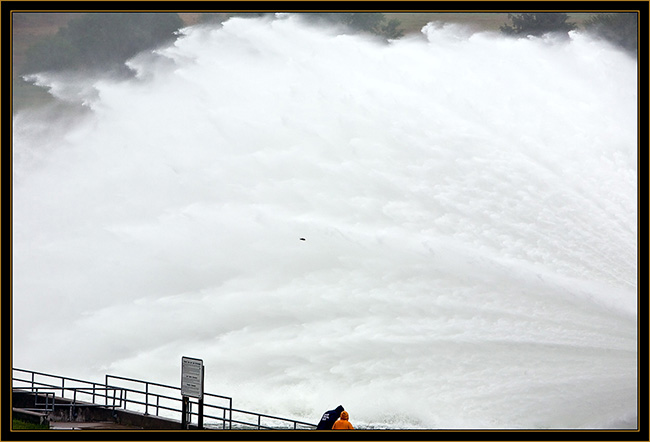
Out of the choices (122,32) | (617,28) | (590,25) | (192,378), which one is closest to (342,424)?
(192,378)

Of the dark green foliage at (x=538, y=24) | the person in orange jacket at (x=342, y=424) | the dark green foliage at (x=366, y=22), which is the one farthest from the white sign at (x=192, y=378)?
the dark green foliage at (x=538, y=24)

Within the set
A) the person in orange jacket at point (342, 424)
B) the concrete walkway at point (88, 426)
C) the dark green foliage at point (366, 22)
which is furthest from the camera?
the dark green foliage at point (366, 22)

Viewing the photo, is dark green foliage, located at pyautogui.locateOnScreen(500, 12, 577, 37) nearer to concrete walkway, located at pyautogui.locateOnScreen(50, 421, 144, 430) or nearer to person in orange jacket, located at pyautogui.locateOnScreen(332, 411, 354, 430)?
concrete walkway, located at pyautogui.locateOnScreen(50, 421, 144, 430)

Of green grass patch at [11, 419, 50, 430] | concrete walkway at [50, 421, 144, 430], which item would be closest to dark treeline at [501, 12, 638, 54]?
concrete walkway at [50, 421, 144, 430]

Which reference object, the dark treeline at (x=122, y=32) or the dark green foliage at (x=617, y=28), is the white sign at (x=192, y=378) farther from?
the dark treeline at (x=122, y=32)

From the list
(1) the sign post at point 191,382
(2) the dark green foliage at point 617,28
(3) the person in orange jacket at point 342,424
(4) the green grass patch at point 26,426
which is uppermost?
(2) the dark green foliage at point 617,28

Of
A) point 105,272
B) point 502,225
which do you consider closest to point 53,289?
point 105,272

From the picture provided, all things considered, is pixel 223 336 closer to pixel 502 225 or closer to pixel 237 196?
pixel 237 196

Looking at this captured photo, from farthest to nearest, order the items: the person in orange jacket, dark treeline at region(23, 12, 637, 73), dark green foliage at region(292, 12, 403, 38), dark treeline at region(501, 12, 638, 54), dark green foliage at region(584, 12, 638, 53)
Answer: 1. dark treeline at region(23, 12, 637, 73)
2. dark green foliage at region(292, 12, 403, 38)
3. dark treeline at region(501, 12, 638, 54)
4. dark green foliage at region(584, 12, 638, 53)
5. the person in orange jacket
